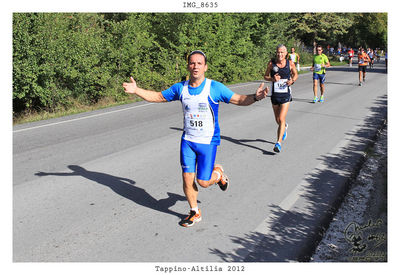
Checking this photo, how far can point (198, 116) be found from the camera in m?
4.60

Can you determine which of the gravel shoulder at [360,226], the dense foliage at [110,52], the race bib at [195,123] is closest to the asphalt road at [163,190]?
the gravel shoulder at [360,226]

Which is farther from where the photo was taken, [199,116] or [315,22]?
[315,22]

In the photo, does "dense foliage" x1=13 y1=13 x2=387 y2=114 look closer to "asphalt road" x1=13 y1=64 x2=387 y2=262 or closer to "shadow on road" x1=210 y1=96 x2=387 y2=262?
"asphalt road" x1=13 y1=64 x2=387 y2=262

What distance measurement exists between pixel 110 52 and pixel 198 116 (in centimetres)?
1081

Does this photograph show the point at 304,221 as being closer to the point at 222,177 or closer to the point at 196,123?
the point at 222,177

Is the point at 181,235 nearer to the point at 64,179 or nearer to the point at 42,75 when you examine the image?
the point at 64,179

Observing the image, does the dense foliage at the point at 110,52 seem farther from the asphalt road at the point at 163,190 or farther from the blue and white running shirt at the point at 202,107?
the blue and white running shirt at the point at 202,107

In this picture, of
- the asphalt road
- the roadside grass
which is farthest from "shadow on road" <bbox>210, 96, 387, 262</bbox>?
the roadside grass

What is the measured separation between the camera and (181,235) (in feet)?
14.6

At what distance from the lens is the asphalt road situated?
13.8 feet

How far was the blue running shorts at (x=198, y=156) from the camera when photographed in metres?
4.67

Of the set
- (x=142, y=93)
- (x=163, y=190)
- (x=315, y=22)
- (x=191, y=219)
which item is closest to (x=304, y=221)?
(x=191, y=219)

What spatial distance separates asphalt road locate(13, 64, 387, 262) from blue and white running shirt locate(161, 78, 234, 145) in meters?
1.04

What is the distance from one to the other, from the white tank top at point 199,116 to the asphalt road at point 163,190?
3.39 ft
